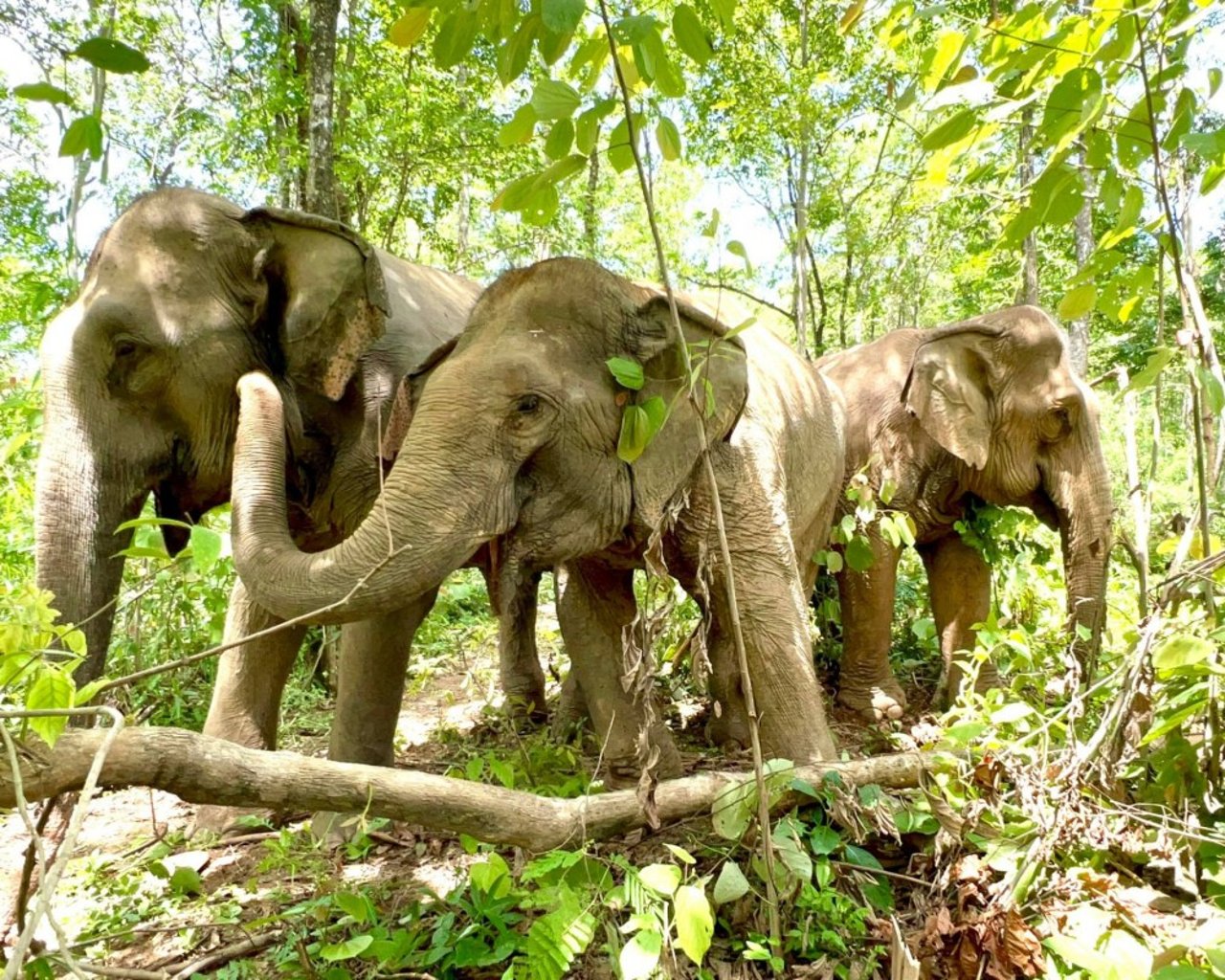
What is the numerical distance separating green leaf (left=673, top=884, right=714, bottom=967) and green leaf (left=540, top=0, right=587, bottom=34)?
1.61 metres

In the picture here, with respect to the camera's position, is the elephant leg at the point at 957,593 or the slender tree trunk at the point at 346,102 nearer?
the elephant leg at the point at 957,593

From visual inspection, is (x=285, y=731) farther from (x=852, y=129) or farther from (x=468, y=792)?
(x=852, y=129)

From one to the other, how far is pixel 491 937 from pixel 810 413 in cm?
273

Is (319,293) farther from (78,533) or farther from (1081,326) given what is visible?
(1081,326)

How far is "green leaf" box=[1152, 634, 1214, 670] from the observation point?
177 centimetres

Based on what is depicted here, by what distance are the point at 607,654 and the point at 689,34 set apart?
2458mm

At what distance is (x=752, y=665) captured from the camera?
2.92 meters

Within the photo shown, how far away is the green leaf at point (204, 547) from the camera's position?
177cm

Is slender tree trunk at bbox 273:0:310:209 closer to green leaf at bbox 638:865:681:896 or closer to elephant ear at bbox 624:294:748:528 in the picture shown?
elephant ear at bbox 624:294:748:528

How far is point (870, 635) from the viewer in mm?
5129

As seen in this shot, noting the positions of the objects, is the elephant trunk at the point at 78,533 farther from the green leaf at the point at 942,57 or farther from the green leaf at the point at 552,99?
the green leaf at the point at 942,57

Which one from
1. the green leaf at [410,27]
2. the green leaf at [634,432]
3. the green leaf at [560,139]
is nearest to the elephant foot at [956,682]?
the green leaf at [634,432]

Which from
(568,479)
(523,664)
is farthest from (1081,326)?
(568,479)

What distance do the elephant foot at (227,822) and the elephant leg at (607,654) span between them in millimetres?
1354
